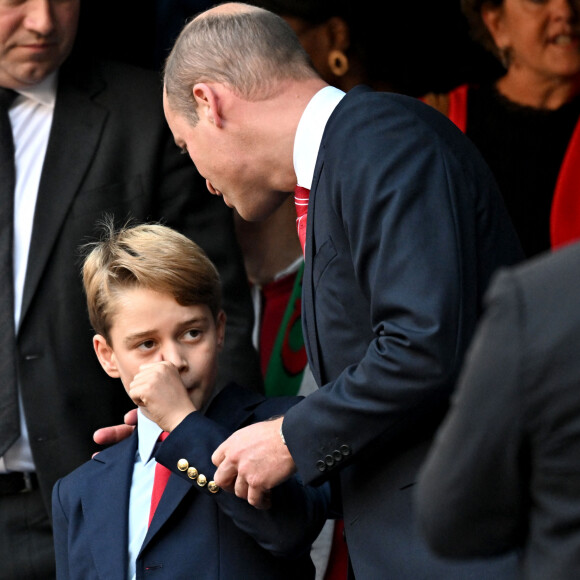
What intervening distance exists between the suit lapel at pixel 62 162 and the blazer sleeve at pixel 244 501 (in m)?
1.06

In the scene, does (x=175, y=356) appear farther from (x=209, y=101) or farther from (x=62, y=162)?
(x=62, y=162)

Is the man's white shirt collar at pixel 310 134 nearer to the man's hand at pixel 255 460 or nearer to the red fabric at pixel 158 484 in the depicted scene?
the man's hand at pixel 255 460

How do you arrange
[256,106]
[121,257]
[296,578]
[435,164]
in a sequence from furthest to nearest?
[121,257] → [296,578] → [256,106] → [435,164]

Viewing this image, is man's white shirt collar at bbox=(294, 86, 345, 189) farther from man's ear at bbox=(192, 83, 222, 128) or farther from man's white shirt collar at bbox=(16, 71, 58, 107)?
man's white shirt collar at bbox=(16, 71, 58, 107)

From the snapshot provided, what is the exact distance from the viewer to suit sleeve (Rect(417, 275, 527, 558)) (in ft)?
3.98

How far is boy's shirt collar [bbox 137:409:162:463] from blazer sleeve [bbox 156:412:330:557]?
0.23 metres

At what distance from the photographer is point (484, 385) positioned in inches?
48.3

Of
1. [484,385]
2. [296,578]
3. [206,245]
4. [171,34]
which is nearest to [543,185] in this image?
[206,245]

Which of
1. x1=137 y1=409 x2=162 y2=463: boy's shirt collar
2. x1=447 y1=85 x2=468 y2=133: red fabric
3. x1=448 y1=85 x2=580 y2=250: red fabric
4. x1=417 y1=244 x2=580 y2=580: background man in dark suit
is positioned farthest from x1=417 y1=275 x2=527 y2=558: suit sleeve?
x1=447 y1=85 x2=468 y2=133: red fabric

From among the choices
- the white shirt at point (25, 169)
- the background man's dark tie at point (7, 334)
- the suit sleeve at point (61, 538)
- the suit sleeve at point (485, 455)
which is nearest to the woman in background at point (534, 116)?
the white shirt at point (25, 169)

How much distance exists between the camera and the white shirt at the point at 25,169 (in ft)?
10.6

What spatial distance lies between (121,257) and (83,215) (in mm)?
675

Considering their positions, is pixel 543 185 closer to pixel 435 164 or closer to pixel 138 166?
pixel 138 166

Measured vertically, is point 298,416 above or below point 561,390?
below
